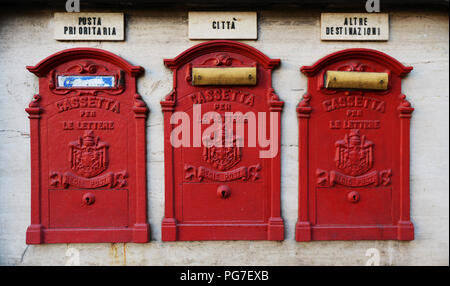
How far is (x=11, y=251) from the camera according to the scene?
3.71 meters

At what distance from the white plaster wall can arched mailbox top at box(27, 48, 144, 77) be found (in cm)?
14

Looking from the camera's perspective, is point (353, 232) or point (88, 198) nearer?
point (88, 198)

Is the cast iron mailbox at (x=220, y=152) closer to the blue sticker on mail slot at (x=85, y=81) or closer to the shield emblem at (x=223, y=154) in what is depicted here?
the shield emblem at (x=223, y=154)

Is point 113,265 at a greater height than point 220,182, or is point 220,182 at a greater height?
point 220,182

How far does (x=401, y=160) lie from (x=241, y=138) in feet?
7.07

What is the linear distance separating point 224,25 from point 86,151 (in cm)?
245

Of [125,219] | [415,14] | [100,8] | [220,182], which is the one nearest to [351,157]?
[220,182]

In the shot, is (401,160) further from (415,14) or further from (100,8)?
(100,8)

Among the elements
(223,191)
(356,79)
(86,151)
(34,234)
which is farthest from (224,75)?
(34,234)

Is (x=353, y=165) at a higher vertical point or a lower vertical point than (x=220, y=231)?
higher

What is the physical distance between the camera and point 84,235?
3650mm

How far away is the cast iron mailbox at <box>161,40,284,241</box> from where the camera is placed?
144 inches

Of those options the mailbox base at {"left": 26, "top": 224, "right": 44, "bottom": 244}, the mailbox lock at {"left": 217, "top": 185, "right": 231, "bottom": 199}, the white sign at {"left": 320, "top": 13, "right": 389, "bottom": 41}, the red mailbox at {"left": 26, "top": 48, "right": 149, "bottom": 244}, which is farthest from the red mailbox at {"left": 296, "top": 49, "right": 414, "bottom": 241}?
the mailbox base at {"left": 26, "top": 224, "right": 44, "bottom": 244}

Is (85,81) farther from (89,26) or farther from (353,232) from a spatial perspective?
(353,232)
